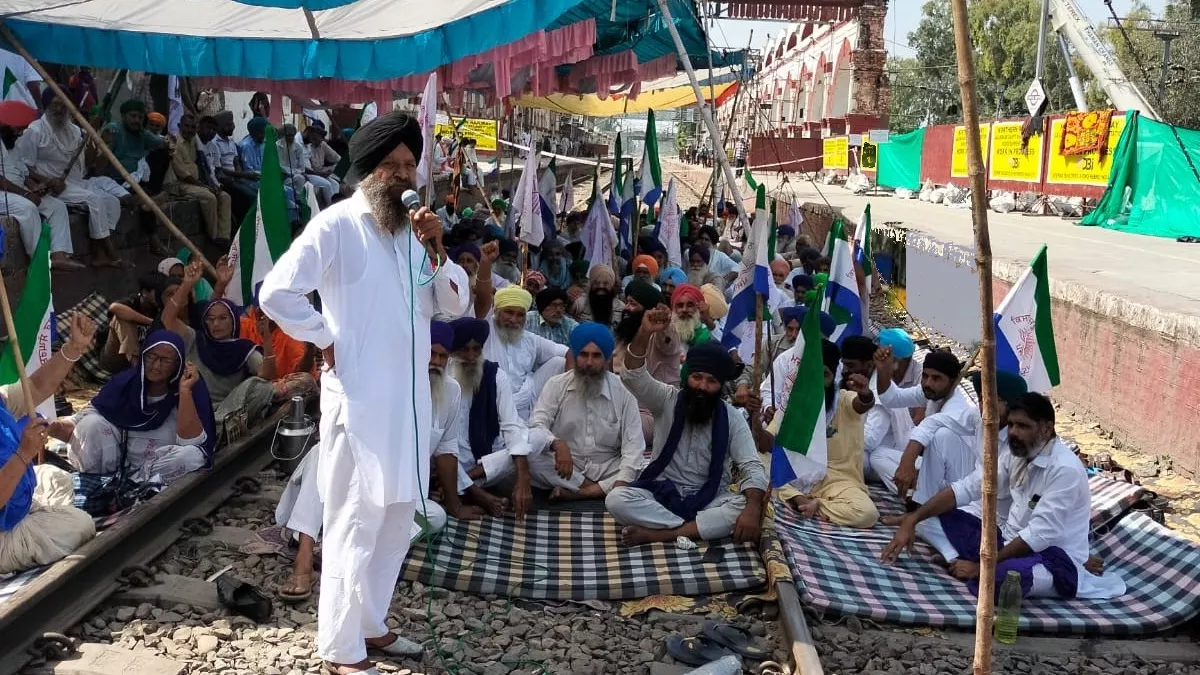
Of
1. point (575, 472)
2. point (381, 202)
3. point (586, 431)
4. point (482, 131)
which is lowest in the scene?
point (575, 472)

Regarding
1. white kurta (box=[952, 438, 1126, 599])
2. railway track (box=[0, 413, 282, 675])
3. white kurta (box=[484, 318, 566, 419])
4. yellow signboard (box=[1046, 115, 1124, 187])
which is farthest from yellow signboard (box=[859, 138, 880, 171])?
railway track (box=[0, 413, 282, 675])

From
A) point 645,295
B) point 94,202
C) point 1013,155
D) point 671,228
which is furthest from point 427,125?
point 1013,155

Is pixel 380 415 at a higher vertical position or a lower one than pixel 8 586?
higher

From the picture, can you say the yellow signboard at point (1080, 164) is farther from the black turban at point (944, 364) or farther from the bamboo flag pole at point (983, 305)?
the bamboo flag pole at point (983, 305)

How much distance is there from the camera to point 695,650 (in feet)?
13.3

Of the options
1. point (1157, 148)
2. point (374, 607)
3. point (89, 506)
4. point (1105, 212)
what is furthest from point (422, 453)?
point (1105, 212)

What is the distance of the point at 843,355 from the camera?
5.98 metres

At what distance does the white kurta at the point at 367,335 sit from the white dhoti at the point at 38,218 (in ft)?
18.6

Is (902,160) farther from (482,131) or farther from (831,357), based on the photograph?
(831,357)

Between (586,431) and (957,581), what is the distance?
2046 mm

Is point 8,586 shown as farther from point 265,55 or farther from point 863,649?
point 265,55

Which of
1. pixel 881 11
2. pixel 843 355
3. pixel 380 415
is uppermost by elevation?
pixel 881 11

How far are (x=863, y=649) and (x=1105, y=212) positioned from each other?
15947 millimetres

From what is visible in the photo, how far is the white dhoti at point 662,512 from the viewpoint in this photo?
5.06m
